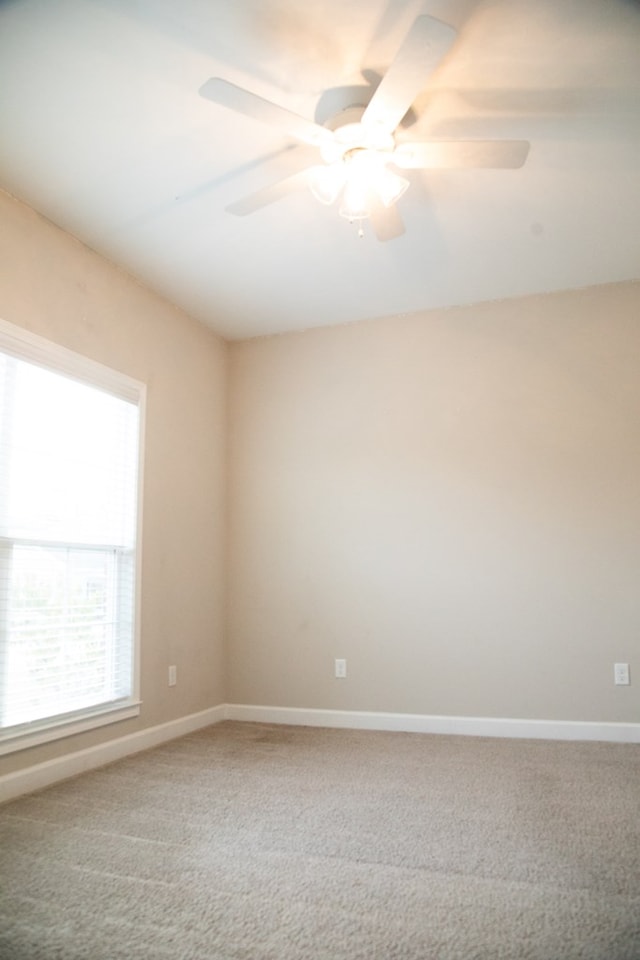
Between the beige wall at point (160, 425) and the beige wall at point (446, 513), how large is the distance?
0.84 ft

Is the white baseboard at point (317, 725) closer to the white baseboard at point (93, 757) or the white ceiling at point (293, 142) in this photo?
the white baseboard at point (93, 757)

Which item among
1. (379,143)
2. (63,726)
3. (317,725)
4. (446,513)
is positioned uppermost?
(379,143)

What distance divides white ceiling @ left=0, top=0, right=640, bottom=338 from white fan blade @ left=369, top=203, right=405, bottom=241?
0.30m

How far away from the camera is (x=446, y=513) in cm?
384

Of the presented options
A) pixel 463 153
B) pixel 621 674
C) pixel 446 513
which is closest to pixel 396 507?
pixel 446 513

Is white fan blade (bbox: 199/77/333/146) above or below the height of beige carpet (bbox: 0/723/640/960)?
above

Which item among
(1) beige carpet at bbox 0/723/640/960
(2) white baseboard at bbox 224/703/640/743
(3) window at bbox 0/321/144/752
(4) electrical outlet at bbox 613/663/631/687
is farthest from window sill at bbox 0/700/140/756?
(4) electrical outlet at bbox 613/663/631/687

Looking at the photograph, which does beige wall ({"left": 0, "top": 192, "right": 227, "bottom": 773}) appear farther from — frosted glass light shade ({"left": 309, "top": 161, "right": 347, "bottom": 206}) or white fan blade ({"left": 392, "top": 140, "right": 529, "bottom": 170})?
white fan blade ({"left": 392, "top": 140, "right": 529, "bottom": 170})

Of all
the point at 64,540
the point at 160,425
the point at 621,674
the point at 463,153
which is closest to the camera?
the point at 463,153

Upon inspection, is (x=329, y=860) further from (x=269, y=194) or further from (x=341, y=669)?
(x=269, y=194)

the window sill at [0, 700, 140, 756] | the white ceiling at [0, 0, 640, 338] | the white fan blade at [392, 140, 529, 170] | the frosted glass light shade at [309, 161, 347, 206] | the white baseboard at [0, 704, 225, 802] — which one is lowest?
the white baseboard at [0, 704, 225, 802]

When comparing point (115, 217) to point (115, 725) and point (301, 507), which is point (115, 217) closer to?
point (301, 507)

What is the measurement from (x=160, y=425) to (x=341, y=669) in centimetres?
185

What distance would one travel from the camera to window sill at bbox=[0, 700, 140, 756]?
8.25 ft
